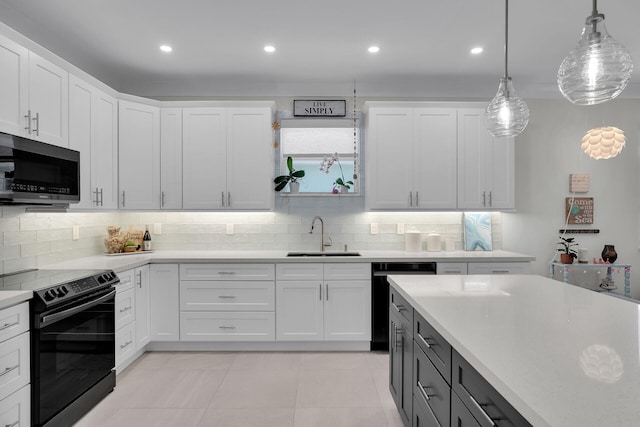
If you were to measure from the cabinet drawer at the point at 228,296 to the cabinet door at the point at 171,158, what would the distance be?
0.89 metres

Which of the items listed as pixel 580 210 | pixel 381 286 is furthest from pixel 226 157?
pixel 580 210

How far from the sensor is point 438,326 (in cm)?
148

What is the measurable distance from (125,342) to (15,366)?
1231mm

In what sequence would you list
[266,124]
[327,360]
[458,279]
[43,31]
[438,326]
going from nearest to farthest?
[438,326] < [458,279] < [43,31] < [327,360] < [266,124]

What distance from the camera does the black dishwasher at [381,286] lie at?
3551 millimetres

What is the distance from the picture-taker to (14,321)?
74.8 inches

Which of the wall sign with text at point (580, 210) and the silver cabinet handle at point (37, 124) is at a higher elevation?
the silver cabinet handle at point (37, 124)

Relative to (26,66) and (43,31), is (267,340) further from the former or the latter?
(43,31)

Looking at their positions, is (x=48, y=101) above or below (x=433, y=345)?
above

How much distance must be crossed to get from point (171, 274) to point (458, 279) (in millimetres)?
2567

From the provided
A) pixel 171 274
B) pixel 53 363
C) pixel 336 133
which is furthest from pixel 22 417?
pixel 336 133

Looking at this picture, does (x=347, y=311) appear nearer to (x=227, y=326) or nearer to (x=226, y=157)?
(x=227, y=326)

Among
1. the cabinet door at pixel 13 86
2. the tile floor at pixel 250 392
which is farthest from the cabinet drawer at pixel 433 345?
the cabinet door at pixel 13 86

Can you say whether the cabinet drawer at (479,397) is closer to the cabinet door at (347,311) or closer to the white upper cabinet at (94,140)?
the cabinet door at (347,311)
